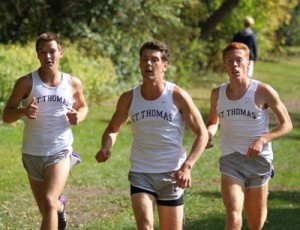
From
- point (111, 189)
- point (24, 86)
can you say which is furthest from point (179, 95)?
point (111, 189)

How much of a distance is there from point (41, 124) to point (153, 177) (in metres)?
1.29

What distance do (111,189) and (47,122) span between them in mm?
4555

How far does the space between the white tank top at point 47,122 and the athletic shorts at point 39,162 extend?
1.4 inches

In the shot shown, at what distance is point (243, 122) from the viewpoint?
7.03 meters

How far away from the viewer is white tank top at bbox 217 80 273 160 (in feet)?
23.1

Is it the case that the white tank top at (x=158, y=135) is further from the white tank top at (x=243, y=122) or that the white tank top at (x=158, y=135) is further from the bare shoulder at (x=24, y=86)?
the bare shoulder at (x=24, y=86)

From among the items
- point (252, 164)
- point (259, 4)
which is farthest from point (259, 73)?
point (252, 164)

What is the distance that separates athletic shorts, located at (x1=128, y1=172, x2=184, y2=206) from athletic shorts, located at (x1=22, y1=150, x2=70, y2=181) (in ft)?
3.29

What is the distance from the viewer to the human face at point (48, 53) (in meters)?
6.97

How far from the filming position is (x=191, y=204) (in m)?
10.5

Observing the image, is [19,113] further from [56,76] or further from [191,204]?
[191,204]

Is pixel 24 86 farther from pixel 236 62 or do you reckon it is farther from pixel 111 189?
pixel 111 189

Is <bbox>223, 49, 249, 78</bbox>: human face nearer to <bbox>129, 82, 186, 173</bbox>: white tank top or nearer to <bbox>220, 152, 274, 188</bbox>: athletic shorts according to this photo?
<bbox>220, 152, 274, 188</bbox>: athletic shorts

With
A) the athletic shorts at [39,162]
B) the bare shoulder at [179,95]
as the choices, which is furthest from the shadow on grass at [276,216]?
the bare shoulder at [179,95]
